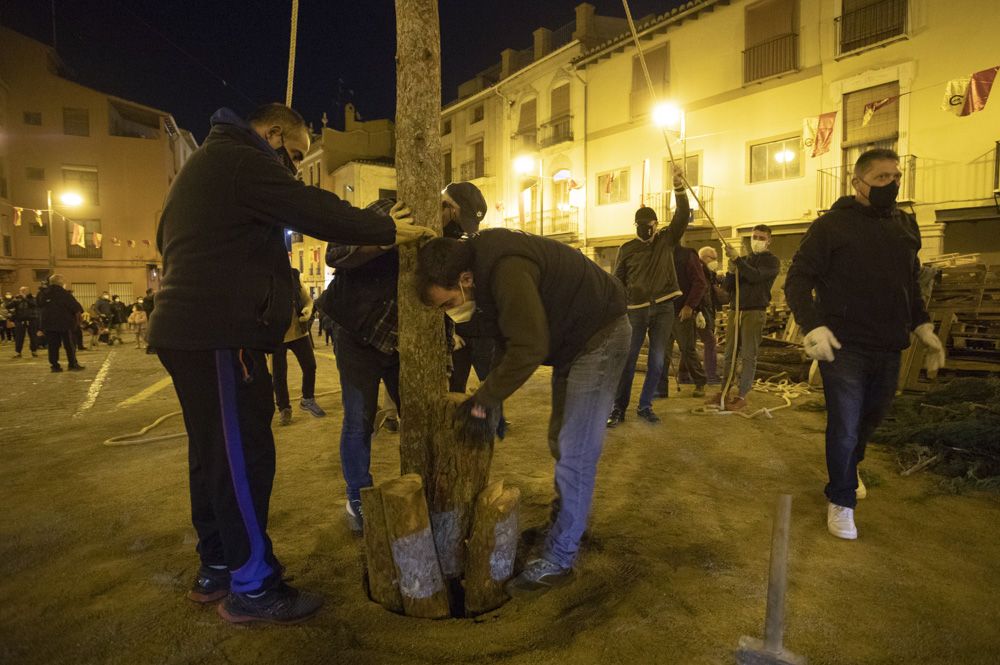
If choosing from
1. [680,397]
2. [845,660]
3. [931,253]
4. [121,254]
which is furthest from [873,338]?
[121,254]

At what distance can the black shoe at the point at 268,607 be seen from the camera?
231 centimetres

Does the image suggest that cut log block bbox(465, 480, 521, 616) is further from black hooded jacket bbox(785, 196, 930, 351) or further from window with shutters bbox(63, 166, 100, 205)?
window with shutters bbox(63, 166, 100, 205)

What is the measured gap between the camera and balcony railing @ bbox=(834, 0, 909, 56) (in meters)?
14.3

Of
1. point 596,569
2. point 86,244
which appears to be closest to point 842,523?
point 596,569

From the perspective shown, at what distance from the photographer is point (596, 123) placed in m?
22.5

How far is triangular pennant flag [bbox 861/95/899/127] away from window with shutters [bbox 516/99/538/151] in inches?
533

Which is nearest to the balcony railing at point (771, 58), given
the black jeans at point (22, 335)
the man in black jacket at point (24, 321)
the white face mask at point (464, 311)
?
the white face mask at point (464, 311)

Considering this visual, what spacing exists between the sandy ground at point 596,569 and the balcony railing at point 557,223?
19232 millimetres

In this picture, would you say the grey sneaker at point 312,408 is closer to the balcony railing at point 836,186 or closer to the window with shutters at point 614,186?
the balcony railing at point 836,186

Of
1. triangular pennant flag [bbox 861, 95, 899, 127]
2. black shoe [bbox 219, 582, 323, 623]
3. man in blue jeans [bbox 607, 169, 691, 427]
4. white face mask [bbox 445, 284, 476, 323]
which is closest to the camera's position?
black shoe [bbox 219, 582, 323, 623]

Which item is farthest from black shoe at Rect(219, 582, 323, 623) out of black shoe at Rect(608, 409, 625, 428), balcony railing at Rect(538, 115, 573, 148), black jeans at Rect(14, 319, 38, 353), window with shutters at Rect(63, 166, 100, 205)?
window with shutters at Rect(63, 166, 100, 205)

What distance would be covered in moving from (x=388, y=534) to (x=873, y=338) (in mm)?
2661

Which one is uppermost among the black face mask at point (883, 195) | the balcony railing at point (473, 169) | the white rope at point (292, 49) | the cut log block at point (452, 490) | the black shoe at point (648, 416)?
the balcony railing at point (473, 169)

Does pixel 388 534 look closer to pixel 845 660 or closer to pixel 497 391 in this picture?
pixel 497 391
